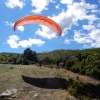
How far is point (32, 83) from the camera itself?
62.9 feet

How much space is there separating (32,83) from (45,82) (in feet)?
3.68

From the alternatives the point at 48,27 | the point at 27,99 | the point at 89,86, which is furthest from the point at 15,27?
the point at 89,86

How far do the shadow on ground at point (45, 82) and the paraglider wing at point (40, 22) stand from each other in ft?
13.2

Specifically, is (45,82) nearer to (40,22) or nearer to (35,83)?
(35,83)

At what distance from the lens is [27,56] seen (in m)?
39.0

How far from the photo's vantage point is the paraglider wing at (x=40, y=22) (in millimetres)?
18469

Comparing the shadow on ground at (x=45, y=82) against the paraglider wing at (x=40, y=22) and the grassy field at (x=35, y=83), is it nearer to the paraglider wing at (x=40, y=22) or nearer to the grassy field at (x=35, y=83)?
the grassy field at (x=35, y=83)

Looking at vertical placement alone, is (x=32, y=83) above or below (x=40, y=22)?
below

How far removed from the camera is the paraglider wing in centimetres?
1847

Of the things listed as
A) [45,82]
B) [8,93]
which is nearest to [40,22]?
[45,82]

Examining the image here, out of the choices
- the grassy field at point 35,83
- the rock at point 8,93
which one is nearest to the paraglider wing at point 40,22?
the grassy field at point 35,83

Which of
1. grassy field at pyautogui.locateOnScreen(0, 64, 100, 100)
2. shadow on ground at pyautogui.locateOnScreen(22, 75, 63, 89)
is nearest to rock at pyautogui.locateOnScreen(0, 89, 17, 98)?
grassy field at pyautogui.locateOnScreen(0, 64, 100, 100)

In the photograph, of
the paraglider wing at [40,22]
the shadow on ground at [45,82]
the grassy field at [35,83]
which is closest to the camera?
the grassy field at [35,83]

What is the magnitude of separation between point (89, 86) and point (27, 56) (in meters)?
21.6
